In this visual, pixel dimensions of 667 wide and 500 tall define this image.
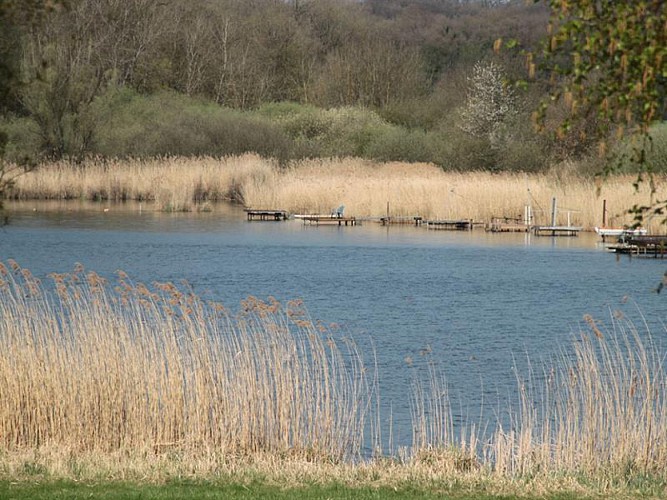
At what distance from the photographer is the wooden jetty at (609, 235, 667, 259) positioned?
102ft

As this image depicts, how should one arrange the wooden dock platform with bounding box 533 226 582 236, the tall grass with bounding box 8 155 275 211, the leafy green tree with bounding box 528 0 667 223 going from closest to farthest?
the leafy green tree with bounding box 528 0 667 223 → the wooden dock platform with bounding box 533 226 582 236 → the tall grass with bounding box 8 155 275 211

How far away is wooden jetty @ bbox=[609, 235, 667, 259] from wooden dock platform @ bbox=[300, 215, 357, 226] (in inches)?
427

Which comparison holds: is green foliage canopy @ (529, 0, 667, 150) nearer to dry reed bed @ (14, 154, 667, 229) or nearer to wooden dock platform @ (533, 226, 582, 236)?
dry reed bed @ (14, 154, 667, 229)

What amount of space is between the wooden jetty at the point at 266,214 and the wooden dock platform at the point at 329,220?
1.42 m

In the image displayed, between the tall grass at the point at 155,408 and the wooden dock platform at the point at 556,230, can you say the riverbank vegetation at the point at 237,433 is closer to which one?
the tall grass at the point at 155,408

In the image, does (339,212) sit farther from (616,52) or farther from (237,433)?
(616,52)

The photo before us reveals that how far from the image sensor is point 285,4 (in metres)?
110

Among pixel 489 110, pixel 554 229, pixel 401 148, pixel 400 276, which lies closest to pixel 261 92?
pixel 401 148

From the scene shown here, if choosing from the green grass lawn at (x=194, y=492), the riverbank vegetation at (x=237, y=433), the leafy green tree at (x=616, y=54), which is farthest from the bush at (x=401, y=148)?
the leafy green tree at (x=616, y=54)

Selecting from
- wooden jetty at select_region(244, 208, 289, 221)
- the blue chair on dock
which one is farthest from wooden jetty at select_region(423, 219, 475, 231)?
wooden jetty at select_region(244, 208, 289, 221)

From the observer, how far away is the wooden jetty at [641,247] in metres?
31.2

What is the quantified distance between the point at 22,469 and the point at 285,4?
103067 millimetres

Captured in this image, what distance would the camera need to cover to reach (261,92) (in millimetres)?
76375

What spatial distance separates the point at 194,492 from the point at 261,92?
6836cm
